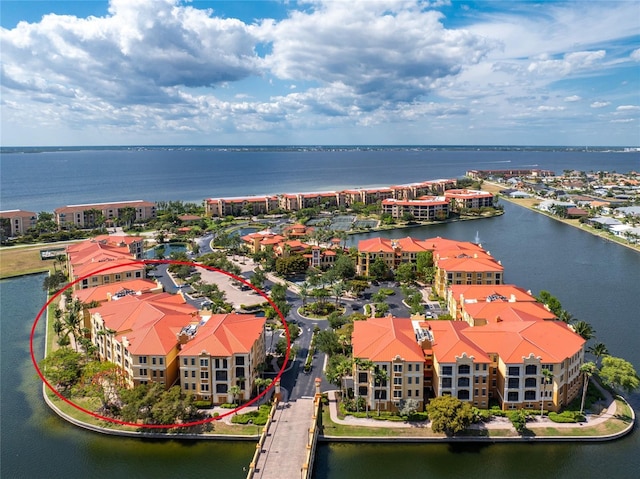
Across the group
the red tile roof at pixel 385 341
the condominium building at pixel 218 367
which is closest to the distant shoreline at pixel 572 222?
the red tile roof at pixel 385 341

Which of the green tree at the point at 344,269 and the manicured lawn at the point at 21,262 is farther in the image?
the manicured lawn at the point at 21,262

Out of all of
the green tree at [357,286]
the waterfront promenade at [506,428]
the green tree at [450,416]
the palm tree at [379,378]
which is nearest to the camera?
the green tree at [450,416]

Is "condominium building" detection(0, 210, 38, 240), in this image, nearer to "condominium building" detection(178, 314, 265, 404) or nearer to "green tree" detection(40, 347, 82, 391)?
"green tree" detection(40, 347, 82, 391)

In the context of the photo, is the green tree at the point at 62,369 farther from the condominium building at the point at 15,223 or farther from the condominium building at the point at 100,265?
the condominium building at the point at 15,223

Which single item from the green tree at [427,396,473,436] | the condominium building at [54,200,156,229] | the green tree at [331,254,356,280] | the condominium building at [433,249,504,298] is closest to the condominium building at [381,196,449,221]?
the green tree at [331,254,356,280]

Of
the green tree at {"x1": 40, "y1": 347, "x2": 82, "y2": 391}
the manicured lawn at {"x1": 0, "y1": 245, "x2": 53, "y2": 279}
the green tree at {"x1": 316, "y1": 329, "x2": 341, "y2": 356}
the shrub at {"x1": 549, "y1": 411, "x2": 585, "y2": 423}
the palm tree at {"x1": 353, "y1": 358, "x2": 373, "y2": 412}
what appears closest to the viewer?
the shrub at {"x1": 549, "y1": 411, "x2": 585, "y2": 423}

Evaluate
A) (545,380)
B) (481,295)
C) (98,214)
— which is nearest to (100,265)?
(481,295)
